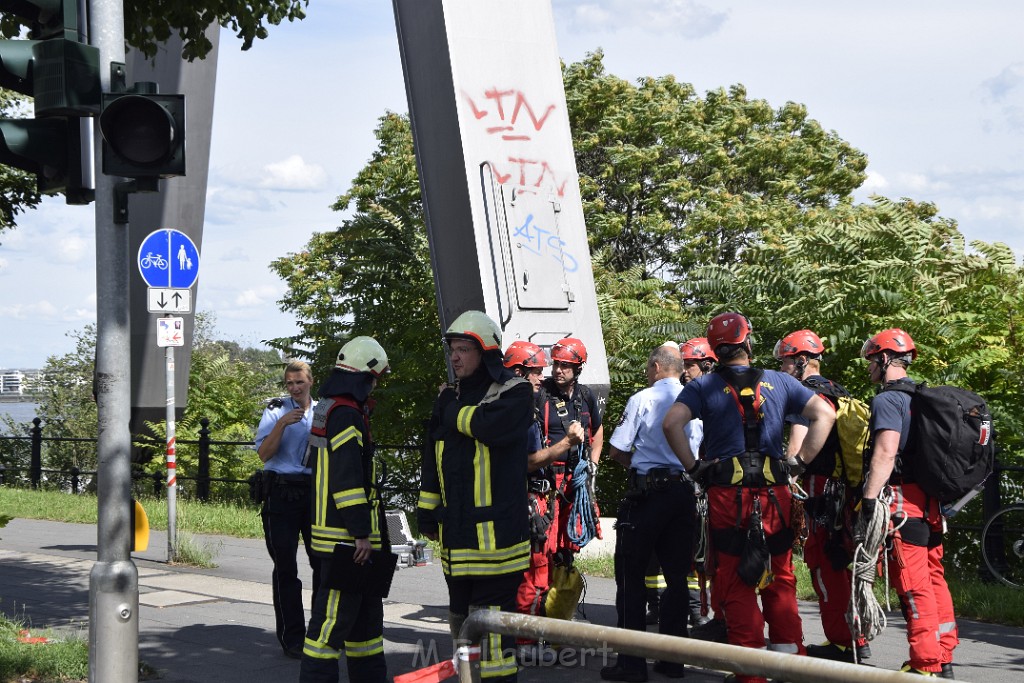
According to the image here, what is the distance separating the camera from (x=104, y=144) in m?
5.69

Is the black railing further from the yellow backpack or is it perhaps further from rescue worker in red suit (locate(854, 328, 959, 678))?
rescue worker in red suit (locate(854, 328, 959, 678))

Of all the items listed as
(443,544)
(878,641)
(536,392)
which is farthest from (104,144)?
(878,641)

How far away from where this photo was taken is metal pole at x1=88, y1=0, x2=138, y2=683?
5727mm

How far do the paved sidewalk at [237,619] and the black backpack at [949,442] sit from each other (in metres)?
1.31

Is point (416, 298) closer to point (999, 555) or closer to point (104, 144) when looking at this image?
point (999, 555)

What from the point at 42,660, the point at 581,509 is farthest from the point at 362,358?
the point at 42,660

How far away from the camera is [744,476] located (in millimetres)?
6301

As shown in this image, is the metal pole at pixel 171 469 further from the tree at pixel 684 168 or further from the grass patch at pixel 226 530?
the tree at pixel 684 168

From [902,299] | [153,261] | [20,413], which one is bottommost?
[902,299]

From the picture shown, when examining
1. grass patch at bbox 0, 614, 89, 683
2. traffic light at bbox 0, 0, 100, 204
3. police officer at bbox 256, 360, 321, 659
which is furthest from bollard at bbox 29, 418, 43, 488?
traffic light at bbox 0, 0, 100, 204

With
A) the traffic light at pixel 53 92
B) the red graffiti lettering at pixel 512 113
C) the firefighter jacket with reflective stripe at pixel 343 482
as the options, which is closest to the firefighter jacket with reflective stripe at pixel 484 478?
the firefighter jacket with reflective stripe at pixel 343 482

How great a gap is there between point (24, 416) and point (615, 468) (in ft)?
69.9

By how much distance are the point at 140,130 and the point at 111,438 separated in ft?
4.77

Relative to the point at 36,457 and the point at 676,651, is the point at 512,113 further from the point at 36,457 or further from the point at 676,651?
the point at 36,457
